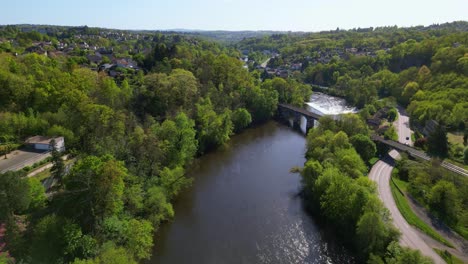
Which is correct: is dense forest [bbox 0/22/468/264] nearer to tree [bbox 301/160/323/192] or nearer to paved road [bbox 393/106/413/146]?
tree [bbox 301/160/323/192]

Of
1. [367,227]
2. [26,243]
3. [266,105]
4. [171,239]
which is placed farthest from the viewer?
[266,105]

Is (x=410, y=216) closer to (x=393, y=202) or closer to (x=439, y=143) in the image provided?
(x=393, y=202)

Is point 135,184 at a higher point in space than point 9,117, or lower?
lower

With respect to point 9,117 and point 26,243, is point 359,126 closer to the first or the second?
point 26,243

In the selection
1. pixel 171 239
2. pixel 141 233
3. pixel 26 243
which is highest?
pixel 26 243

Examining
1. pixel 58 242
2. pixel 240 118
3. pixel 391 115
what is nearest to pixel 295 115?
pixel 240 118

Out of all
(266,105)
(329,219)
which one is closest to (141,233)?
(329,219)

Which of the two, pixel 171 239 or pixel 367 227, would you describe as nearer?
pixel 367 227

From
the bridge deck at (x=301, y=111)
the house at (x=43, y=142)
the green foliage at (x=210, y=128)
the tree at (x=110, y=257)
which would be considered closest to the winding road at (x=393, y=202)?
the bridge deck at (x=301, y=111)
